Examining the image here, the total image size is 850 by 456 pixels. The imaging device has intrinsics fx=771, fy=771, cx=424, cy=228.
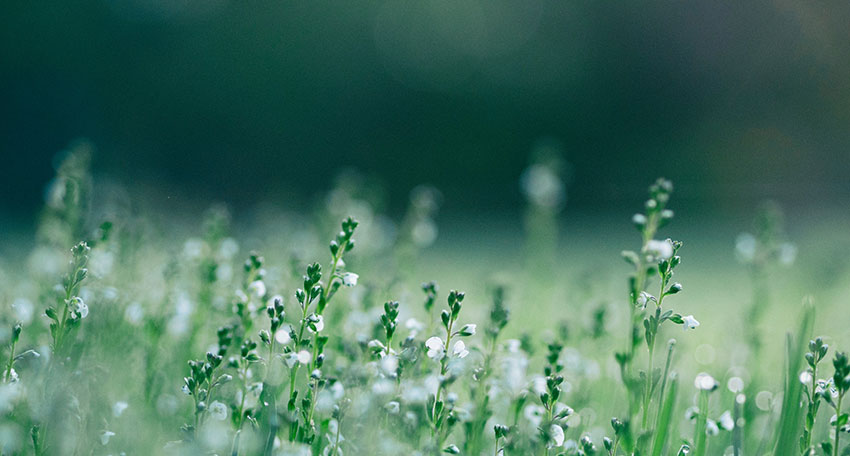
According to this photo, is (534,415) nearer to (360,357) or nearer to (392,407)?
(392,407)

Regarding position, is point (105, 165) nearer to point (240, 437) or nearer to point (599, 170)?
point (599, 170)

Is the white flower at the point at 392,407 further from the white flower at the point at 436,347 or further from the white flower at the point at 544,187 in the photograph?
the white flower at the point at 544,187

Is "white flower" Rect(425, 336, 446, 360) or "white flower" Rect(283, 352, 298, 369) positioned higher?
"white flower" Rect(425, 336, 446, 360)

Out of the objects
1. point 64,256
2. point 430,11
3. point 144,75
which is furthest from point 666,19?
point 64,256

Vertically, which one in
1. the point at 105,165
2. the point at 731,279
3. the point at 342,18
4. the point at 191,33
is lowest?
the point at 731,279

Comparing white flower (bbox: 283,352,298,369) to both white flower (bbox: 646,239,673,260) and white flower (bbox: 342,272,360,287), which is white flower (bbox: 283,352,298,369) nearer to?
white flower (bbox: 342,272,360,287)

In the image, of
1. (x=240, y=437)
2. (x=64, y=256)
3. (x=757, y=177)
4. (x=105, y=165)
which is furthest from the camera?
(x=757, y=177)

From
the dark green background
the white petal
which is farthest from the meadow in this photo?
the dark green background
